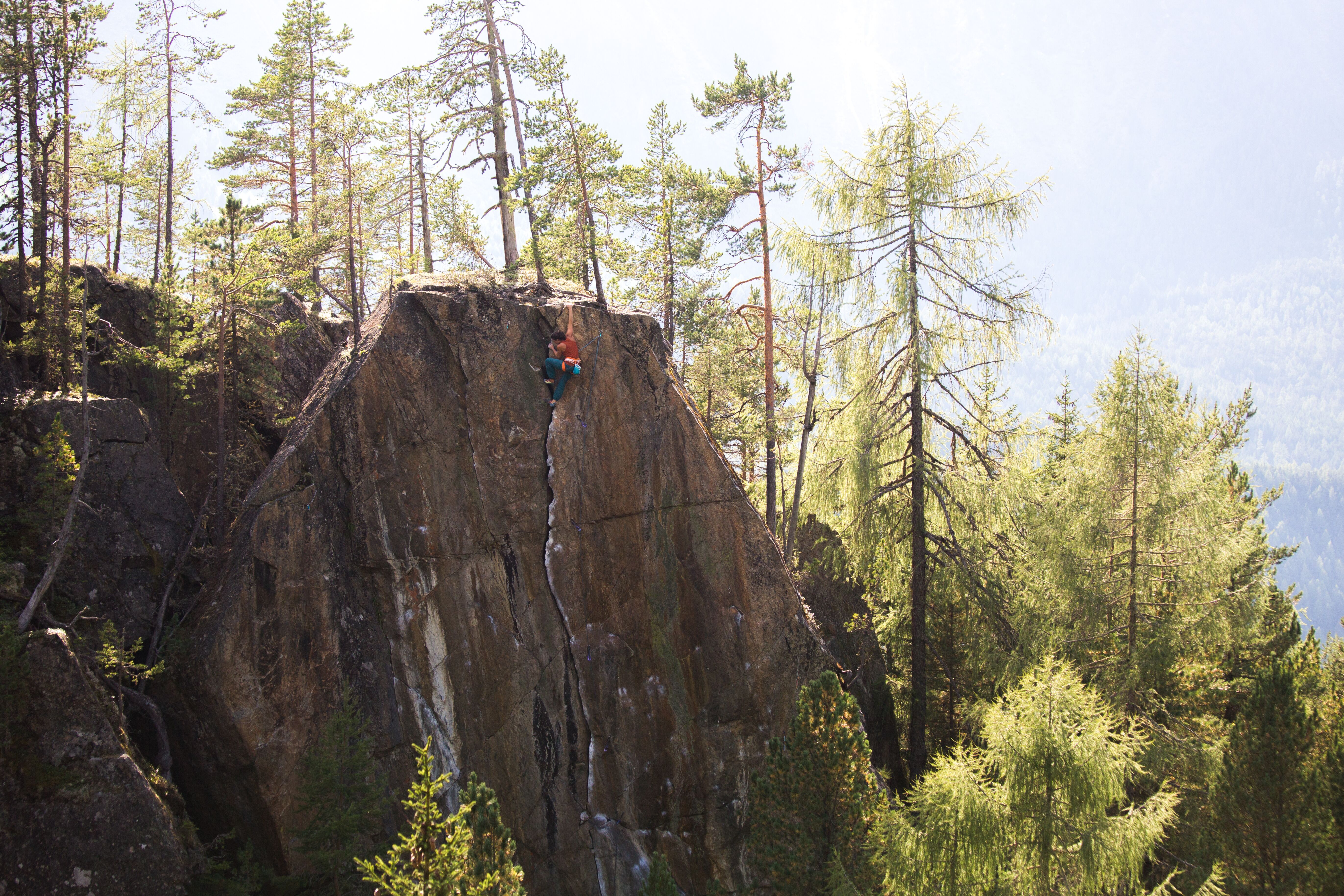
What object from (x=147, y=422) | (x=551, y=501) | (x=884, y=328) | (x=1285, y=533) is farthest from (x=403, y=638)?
(x=1285, y=533)

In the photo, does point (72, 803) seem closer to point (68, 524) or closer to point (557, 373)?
point (68, 524)

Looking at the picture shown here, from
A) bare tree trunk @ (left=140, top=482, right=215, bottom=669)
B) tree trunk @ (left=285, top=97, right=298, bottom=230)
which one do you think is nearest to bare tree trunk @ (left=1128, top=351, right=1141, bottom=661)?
bare tree trunk @ (left=140, top=482, right=215, bottom=669)

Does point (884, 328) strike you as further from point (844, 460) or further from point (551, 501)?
point (551, 501)

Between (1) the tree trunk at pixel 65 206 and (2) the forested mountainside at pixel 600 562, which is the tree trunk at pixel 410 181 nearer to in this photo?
(2) the forested mountainside at pixel 600 562

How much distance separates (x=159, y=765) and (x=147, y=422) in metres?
5.93

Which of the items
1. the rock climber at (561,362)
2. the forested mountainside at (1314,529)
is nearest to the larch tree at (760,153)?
the rock climber at (561,362)

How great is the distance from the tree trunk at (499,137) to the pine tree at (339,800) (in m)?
10.2

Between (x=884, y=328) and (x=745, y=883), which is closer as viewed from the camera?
(x=745, y=883)

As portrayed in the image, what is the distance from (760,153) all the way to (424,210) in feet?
31.1

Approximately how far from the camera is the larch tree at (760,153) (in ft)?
56.9

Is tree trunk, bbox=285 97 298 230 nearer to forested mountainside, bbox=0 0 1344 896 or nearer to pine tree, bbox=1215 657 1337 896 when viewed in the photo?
forested mountainside, bbox=0 0 1344 896

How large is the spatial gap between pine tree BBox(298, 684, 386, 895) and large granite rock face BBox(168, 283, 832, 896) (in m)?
1.18

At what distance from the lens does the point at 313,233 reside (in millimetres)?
19938

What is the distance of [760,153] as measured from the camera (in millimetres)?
17703
